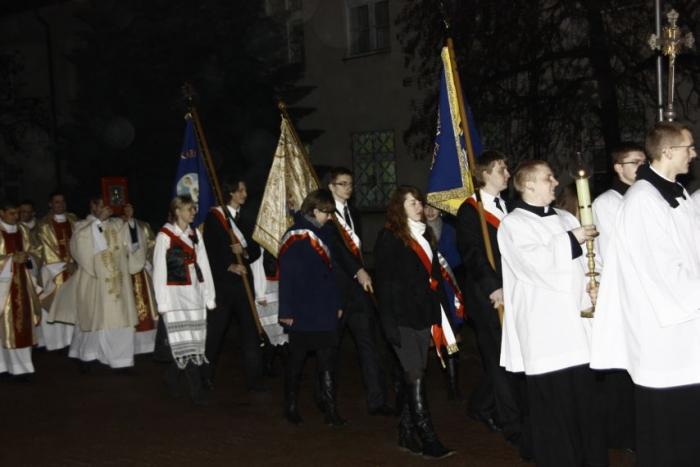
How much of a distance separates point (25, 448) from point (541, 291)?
4469 millimetres

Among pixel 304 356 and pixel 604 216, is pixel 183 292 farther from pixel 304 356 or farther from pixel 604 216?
pixel 604 216

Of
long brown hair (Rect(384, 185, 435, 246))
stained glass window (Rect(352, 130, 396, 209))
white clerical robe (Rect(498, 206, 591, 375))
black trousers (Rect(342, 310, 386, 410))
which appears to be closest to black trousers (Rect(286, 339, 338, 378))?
black trousers (Rect(342, 310, 386, 410))

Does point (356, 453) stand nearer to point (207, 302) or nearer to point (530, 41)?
point (207, 302)

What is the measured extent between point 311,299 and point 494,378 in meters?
1.73

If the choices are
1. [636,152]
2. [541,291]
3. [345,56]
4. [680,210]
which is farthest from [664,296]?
[345,56]

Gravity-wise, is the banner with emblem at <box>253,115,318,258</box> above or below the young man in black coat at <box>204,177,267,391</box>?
above

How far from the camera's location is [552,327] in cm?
664

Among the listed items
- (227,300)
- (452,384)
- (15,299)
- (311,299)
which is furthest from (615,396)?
(15,299)

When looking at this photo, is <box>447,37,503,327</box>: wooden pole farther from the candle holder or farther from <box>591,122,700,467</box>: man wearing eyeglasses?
<box>591,122,700,467</box>: man wearing eyeglasses

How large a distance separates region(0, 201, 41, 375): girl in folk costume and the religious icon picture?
1243 millimetres

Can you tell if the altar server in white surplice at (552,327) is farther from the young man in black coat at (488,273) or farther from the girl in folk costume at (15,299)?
the girl in folk costume at (15,299)

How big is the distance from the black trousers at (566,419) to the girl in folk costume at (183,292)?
439cm

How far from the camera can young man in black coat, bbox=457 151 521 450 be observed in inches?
314

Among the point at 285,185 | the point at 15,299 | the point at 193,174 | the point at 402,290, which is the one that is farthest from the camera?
the point at 15,299
